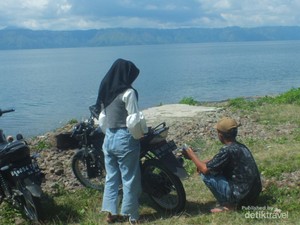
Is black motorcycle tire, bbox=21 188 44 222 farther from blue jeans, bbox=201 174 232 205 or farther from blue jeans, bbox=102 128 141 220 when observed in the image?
blue jeans, bbox=201 174 232 205

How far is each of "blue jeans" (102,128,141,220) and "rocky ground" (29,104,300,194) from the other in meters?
1.81

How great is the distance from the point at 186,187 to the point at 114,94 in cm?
222

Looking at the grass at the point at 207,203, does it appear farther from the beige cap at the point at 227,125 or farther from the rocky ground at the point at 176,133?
the beige cap at the point at 227,125

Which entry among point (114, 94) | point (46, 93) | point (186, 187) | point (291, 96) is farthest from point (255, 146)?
point (46, 93)

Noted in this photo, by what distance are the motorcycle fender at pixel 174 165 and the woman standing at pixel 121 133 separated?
360 mm

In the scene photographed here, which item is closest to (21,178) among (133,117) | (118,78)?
(133,117)

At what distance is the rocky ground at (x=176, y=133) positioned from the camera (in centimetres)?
757

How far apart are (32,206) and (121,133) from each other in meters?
1.47

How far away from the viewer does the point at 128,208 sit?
549 centimetres

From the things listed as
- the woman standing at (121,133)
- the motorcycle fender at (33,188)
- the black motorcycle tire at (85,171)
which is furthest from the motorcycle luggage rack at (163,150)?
the motorcycle fender at (33,188)

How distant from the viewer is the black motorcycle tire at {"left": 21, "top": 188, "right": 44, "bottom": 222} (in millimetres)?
5508

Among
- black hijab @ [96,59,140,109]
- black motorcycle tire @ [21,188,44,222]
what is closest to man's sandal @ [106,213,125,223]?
black motorcycle tire @ [21,188,44,222]

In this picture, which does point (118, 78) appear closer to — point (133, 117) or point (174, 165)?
point (133, 117)

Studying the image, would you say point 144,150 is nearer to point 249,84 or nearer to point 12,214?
point 12,214
